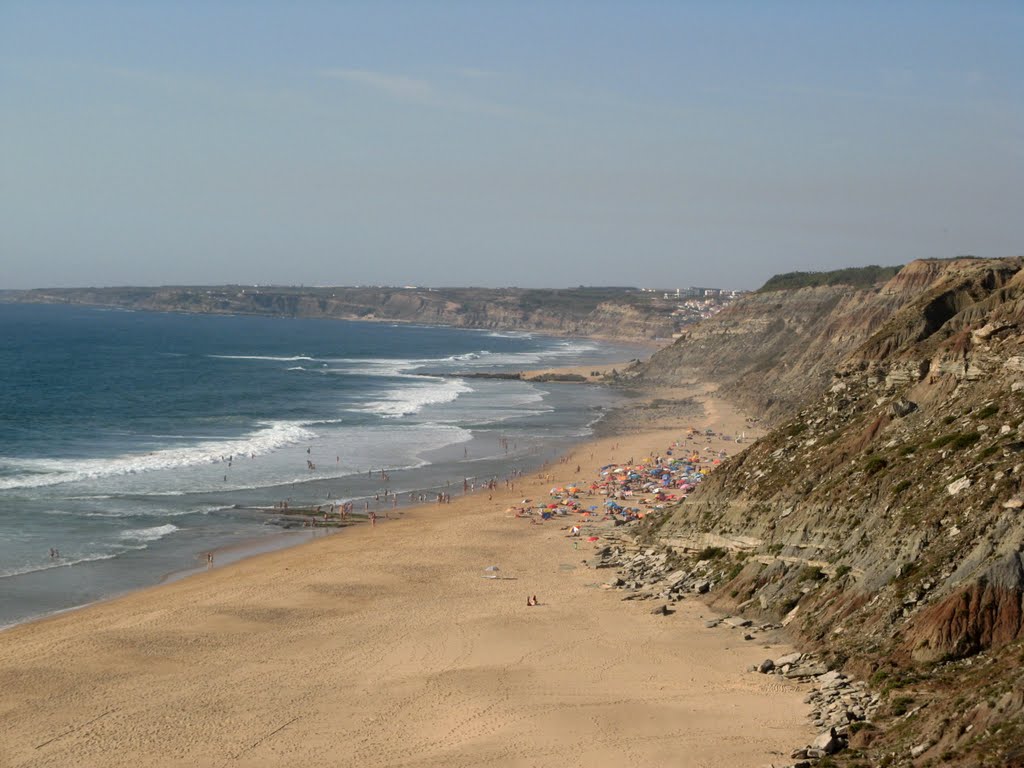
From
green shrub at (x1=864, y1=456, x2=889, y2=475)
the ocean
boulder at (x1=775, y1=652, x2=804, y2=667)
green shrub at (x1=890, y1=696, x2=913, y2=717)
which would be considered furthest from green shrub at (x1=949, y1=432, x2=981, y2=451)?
the ocean

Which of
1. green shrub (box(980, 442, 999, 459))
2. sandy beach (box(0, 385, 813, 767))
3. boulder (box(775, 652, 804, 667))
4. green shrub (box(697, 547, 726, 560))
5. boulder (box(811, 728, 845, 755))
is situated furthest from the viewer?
green shrub (box(697, 547, 726, 560))

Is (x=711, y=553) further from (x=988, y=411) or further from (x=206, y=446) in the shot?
(x=206, y=446)

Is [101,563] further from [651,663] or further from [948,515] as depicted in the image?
[948,515]

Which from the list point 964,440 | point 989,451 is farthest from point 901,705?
point 964,440

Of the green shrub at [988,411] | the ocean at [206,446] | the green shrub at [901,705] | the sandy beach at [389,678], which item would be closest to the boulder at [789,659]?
the sandy beach at [389,678]

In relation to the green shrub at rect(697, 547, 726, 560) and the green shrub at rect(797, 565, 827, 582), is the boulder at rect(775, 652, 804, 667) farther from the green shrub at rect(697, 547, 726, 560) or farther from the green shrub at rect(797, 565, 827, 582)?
the green shrub at rect(697, 547, 726, 560)

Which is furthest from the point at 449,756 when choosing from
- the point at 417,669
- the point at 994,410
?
the point at 994,410
